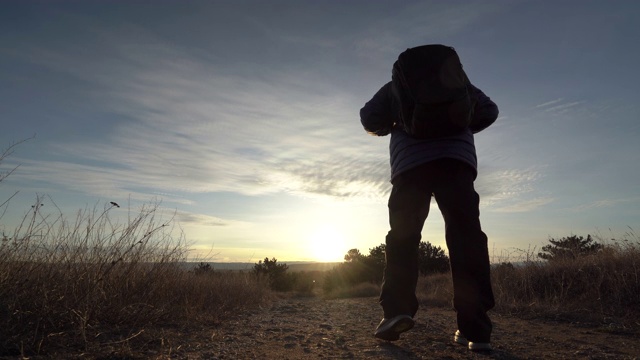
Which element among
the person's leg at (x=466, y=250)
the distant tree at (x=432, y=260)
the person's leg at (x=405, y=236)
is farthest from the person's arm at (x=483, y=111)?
the distant tree at (x=432, y=260)

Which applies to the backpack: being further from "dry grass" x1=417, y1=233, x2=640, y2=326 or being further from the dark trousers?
Answer: "dry grass" x1=417, y1=233, x2=640, y2=326

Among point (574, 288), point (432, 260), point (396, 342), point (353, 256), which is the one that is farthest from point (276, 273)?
point (396, 342)

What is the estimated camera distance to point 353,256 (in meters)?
16.7

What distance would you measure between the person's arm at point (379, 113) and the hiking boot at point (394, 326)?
4.78 feet

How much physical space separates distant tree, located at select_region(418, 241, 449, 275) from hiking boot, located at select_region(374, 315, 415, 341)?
10709 mm

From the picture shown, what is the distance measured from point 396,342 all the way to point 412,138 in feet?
5.08

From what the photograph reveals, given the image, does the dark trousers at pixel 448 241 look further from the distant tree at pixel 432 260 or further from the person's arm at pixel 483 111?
the distant tree at pixel 432 260

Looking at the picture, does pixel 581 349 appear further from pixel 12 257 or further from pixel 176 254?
pixel 176 254

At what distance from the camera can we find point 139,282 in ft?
15.8

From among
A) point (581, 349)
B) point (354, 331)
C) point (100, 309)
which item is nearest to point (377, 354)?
point (354, 331)

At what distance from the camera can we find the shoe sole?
306cm

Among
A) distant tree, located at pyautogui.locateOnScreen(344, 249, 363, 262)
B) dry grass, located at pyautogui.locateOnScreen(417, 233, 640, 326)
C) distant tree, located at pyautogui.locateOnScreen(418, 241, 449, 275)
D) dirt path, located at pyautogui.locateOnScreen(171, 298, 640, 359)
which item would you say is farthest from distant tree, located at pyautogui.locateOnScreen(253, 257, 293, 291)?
dirt path, located at pyautogui.locateOnScreen(171, 298, 640, 359)

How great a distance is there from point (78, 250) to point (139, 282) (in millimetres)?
739

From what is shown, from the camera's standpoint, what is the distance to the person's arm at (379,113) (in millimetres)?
3451
